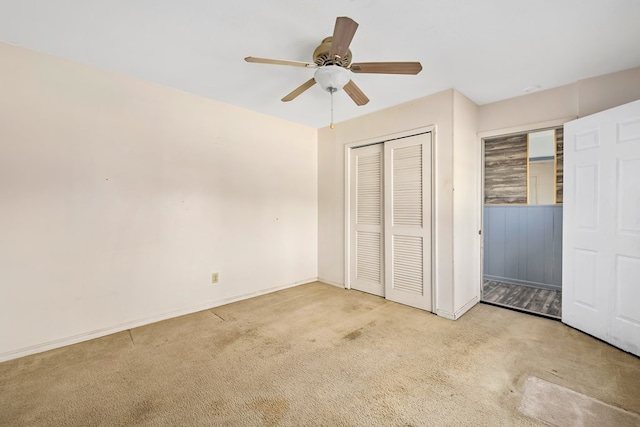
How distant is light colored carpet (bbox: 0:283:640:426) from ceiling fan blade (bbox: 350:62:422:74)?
2.17m

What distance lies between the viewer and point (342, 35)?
1.62m

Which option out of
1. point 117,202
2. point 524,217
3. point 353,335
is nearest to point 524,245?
point 524,217

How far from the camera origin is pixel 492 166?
4.50 m

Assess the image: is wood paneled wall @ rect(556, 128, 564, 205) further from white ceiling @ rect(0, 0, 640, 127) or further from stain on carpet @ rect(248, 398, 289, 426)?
stain on carpet @ rect(248, 398, 289, 426)

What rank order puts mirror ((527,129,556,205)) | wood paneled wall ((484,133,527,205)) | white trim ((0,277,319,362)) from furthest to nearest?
wood paneled wall ((484,133,527,205)), mirror ((527,129,556,205)), white trim ((0,277,319,362))

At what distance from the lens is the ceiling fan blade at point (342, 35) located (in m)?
1.51

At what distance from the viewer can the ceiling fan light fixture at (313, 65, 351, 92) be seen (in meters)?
1.99

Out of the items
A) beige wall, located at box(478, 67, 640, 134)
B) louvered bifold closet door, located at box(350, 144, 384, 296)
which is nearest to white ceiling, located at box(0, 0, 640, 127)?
beige wall, located at box(478, 67, 640, 134)

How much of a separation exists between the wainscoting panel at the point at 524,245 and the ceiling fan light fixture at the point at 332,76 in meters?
3.69

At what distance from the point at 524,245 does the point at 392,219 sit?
232 centimetres

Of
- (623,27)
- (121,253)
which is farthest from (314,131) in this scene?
(623,27)

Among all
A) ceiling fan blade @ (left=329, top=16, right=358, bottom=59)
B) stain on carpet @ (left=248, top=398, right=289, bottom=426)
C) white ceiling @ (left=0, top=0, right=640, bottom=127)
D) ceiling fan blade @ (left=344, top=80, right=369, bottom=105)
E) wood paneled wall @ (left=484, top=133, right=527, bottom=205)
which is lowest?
stain on carpet @ (left=248, top=398, right=289, bottom=426)

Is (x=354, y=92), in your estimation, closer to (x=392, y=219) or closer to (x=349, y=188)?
(x=392, y=219)

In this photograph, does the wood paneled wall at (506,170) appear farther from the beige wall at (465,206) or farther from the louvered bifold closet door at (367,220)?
the louvered bifold closet door at (367,220)
